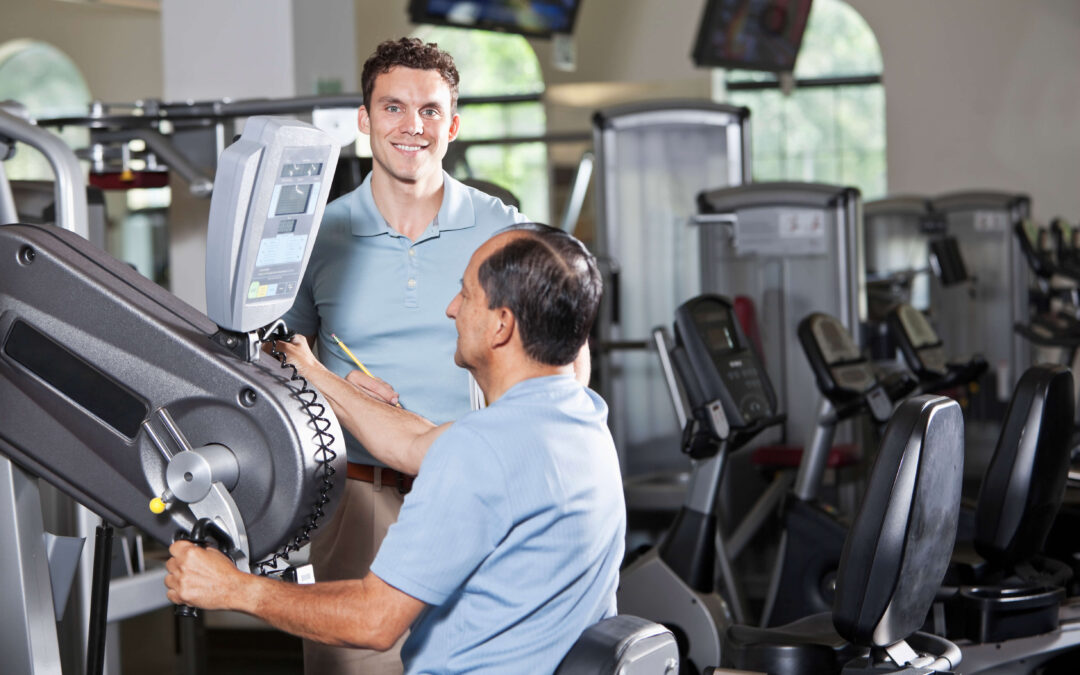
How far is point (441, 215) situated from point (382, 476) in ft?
1.39

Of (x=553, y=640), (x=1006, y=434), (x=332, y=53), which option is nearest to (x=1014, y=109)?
(x=332, y=53)

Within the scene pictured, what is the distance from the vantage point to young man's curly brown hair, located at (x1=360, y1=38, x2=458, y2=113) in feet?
6.24

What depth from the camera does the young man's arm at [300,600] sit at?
1363 millimetres

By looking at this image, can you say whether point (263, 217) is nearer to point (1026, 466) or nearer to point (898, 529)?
point (898, 529)

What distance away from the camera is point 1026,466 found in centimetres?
269

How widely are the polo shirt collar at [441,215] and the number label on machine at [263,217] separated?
57 cm

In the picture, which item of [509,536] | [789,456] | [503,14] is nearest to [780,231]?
[789,456]

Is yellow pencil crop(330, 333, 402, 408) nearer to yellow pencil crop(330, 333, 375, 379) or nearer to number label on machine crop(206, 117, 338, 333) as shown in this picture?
yellow pencil crop(330, 333, 375, 379)

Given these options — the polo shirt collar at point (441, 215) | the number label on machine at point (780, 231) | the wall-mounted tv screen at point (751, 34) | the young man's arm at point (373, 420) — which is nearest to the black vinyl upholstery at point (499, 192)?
the polo shirt collar at point (441, 215)

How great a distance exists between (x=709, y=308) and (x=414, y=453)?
195cm

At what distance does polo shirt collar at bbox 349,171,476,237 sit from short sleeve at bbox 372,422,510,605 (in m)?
0.67

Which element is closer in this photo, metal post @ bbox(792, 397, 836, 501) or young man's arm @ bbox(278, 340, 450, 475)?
young man's arm @ bbox(278, 340, 450, 475)

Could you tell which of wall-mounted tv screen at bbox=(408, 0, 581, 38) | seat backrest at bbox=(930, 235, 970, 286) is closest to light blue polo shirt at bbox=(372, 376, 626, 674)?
wall-mounted tv screen at bbox=(408, 0, 581, 38)

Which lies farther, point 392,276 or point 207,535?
point 392,276
